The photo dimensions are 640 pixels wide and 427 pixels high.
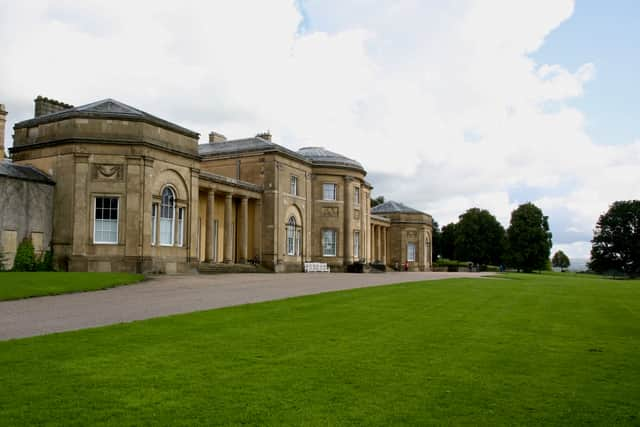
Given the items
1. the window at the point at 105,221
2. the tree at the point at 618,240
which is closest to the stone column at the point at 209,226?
the window at the point at 105,221

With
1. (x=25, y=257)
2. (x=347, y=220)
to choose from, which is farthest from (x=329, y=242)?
(x=25, y=257)

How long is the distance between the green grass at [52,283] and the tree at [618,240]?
226 feet

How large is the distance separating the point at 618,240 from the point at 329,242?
48.0 metres

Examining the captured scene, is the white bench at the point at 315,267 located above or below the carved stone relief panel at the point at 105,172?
below

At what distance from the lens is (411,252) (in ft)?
210

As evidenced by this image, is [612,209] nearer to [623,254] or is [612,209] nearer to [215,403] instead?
[623,254]

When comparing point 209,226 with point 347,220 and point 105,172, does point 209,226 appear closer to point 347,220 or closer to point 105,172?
point 105,172

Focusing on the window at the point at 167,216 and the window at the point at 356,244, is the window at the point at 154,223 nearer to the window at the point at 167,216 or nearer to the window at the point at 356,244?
the window at the point at 167,216

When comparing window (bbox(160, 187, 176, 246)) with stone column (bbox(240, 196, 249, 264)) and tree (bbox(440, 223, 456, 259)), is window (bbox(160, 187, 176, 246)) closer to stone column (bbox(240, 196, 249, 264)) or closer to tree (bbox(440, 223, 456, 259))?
stone column (bbox(240, 196, 249, 264))

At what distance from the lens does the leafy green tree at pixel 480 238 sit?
7800cm

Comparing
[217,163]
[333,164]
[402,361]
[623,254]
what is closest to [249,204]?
[217,163]

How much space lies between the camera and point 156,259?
27.1 m

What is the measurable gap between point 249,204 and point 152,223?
12.6 meters

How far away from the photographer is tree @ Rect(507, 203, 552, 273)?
68.2 m
